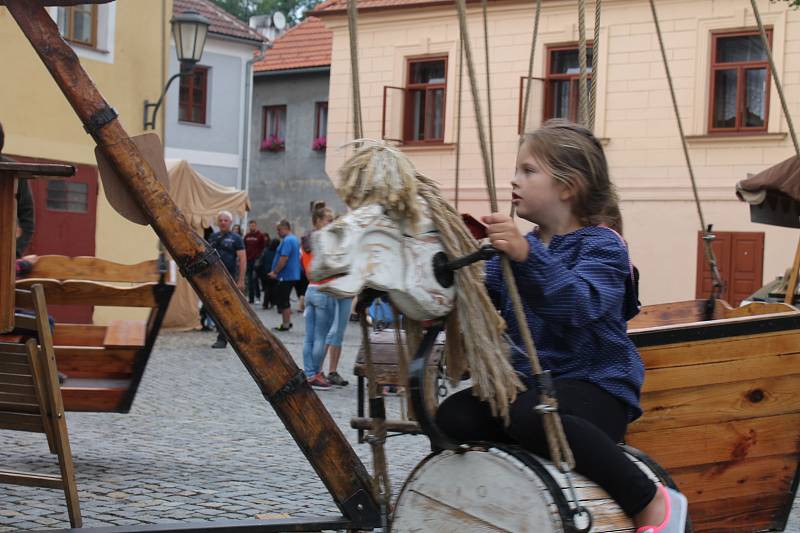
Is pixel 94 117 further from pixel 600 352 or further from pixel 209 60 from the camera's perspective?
pixel 209 60

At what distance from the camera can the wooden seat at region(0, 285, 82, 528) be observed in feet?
13.7

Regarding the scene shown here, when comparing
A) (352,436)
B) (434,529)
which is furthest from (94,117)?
(352,436)

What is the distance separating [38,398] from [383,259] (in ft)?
7.30

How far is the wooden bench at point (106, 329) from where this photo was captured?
18.1 feet

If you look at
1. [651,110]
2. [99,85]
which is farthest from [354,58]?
[651,110]

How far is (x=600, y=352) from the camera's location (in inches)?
108

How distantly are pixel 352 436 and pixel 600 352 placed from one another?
4544 mm

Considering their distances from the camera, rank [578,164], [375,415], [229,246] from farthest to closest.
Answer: [229,246], [375,415], [578,164]

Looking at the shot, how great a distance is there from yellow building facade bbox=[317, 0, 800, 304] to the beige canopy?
4.77 meters

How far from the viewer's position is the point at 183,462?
236 inches

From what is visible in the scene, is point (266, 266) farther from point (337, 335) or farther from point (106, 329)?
point (106, 329)

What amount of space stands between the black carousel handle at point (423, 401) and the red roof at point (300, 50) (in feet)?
93.7

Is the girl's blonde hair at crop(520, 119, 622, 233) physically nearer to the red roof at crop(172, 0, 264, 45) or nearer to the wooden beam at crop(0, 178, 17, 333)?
the wooden beam at crop(0, 178, 17, 333)

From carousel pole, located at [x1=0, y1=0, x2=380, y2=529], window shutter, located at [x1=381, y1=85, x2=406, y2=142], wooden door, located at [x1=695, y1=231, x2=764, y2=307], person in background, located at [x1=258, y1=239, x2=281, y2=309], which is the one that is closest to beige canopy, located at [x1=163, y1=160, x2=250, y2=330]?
window shutter, located at [x1=381, y1=85, x2=406, y2=142]
